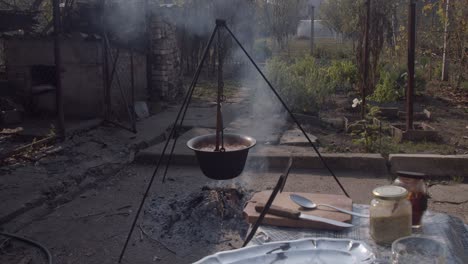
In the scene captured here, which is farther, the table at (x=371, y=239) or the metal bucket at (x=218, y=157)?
the metal bucket at (x=218, y=157)

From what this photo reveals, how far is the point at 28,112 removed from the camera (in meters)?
8.10

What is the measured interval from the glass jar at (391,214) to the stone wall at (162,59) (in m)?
8.35

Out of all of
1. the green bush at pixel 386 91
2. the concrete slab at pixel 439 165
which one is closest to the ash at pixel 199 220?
the concrete slab at pixel 439 165

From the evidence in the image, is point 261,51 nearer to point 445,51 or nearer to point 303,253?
point 445,51

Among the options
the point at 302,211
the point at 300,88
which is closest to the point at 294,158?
the point at 300,88

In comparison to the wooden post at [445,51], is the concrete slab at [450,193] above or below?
below

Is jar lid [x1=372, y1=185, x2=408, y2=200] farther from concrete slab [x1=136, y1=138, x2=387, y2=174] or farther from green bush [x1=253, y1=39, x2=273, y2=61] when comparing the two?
green bush [x1=253, y1=39, x2=273, y2=61]

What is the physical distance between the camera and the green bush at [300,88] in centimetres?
837

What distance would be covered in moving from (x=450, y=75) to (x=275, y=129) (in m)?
6.38

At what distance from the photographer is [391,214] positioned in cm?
201

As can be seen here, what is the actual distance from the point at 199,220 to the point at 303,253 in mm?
2305

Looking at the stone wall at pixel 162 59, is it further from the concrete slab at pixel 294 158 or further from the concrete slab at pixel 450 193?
the concrete slab at pixel 450 193

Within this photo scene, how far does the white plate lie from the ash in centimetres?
181

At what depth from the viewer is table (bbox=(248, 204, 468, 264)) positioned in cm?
207
